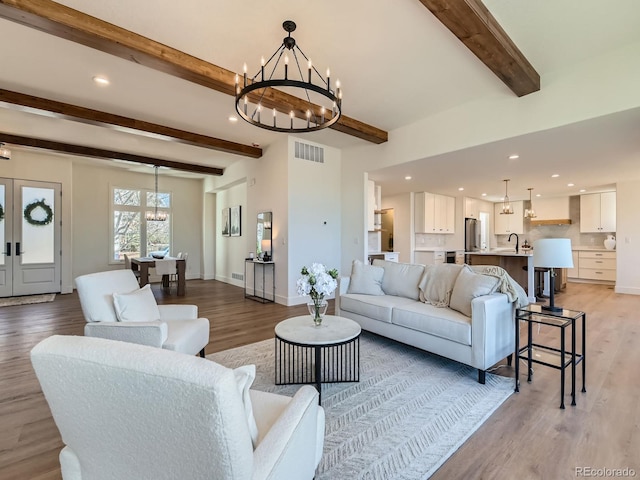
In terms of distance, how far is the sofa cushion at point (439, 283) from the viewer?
326 centimetres

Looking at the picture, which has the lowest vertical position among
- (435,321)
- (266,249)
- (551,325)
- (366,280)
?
(435,321)

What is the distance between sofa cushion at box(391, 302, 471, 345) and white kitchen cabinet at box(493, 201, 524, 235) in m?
8.40

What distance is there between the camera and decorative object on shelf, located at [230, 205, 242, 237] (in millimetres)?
8055

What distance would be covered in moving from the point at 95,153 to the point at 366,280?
20.1ft

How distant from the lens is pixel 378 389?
251 cm

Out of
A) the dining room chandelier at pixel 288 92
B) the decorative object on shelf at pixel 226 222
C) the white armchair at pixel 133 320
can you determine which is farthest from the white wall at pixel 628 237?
the decorative object on shelf at pixel 226 222

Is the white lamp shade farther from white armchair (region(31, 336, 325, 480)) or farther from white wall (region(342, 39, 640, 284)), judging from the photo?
white armchair (region(31, 336, 325, 480))

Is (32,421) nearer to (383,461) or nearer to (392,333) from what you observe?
(383,461)

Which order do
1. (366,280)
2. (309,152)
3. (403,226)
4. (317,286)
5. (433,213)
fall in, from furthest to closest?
(403,226), (433,213), (309,152), (366,280), (317,286)

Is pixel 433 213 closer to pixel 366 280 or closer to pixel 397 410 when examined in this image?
pixel 366 280

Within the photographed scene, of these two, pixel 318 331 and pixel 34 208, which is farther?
pixel 34 208

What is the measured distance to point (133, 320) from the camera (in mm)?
2500

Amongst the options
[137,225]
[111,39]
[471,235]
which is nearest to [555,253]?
[111,39]

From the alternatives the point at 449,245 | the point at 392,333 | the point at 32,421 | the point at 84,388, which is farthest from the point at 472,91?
the point at 449,245
